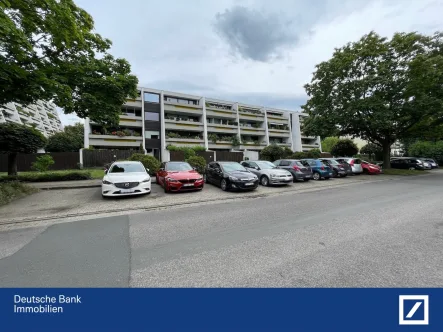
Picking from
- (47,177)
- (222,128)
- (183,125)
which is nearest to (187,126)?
(183,125)

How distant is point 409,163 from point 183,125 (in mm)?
31538

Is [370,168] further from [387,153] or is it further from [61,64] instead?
[61,64]

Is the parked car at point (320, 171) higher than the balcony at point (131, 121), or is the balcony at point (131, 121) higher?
the balcony at point (131, 121)

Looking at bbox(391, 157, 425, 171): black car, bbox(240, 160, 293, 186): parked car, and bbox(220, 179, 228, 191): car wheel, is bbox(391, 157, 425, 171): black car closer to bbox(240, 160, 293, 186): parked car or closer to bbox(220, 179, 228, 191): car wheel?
bbox(240, 160, 293, 186): parked car

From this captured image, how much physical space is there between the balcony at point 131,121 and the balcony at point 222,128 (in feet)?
37.9

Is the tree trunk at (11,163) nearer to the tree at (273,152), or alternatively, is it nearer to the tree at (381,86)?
the tree at (381,86)

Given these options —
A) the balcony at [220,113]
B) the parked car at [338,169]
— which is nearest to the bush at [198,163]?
the parked car at [338,169]

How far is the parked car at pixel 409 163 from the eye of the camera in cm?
2294

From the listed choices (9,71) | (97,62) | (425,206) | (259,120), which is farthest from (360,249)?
(259,120)

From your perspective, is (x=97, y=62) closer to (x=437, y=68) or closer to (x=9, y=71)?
(x=9, y=71)

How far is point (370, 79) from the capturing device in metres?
14.7

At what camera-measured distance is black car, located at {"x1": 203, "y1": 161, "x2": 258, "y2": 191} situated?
368 inches

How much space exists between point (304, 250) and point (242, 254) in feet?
3.61

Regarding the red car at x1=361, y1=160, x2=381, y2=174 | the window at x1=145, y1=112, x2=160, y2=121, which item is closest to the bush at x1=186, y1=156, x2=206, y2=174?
the red car at x1=361, y1=160, x2=381, y2=174
